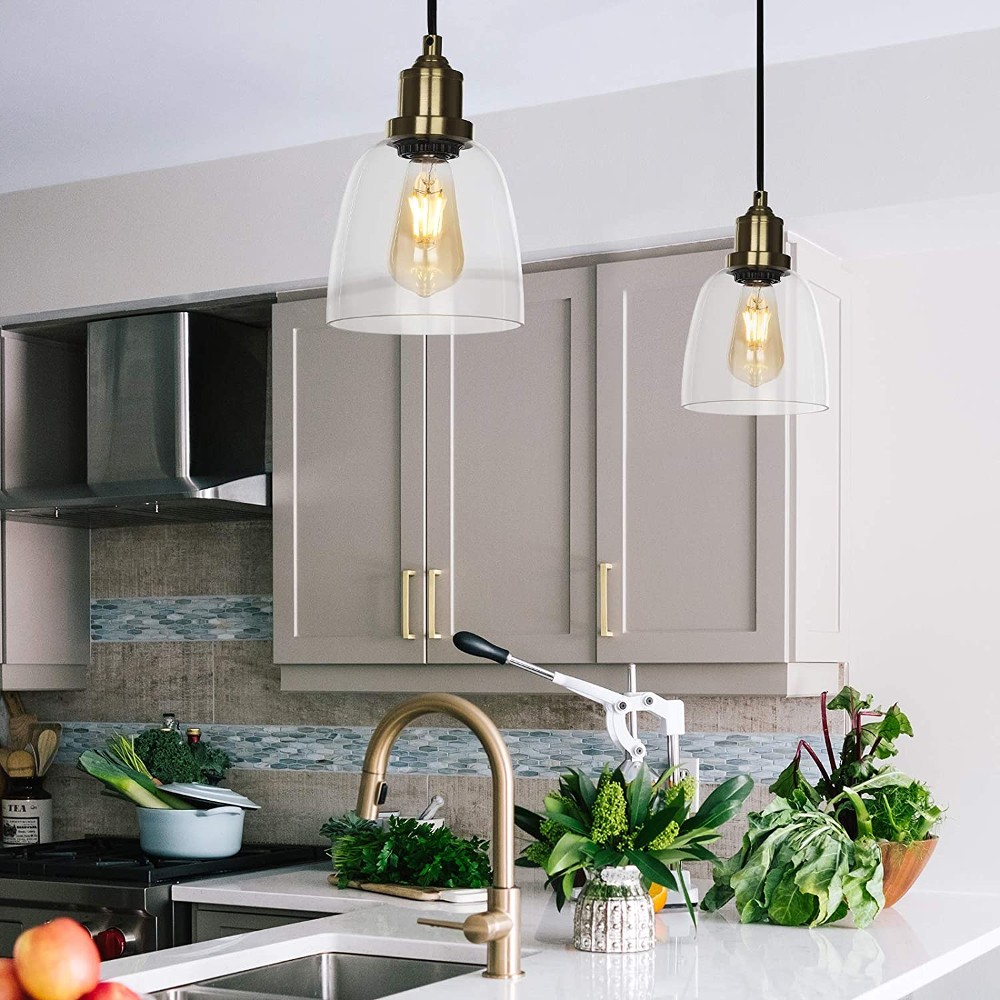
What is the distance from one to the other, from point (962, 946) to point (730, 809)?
0.52 m

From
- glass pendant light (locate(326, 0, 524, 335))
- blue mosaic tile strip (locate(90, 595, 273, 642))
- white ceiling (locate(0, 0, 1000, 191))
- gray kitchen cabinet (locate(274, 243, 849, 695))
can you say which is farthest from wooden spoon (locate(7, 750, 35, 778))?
glass pendant light (locate(326, 0, 524, 335))

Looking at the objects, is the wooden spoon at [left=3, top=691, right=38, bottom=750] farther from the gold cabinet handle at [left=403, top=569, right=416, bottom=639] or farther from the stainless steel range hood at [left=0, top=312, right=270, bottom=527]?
the gold cabinet handle at [left=403, top=569, right=416, bottom=639]

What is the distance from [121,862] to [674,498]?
5.11 ft

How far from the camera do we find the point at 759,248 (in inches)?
79.2

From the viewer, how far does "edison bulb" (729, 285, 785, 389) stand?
205cm

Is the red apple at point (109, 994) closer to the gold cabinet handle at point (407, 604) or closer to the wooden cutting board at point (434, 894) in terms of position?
the wooden cutting board at point (434, 894)

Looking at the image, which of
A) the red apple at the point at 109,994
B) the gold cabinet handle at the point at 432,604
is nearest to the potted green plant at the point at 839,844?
the gold cabinet handle at the point at 432,604

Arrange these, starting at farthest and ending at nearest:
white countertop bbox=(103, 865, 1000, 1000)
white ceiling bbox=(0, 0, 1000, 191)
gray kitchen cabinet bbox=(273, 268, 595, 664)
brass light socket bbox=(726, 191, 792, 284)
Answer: gray kitchen cabinet bbox=(273, 268, 595, 664) → white ceiling bbox=(0, 0, 1000, 191) → white countertop bbox=(103, 865, 1000, 1000) → brass light socket bbox=(726, 191, 792, 284)

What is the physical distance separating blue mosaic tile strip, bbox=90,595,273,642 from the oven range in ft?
2.12

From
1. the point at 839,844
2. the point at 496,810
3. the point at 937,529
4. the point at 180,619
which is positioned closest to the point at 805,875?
the point at 839,844

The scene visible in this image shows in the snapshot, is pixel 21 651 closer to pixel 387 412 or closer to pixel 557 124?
pixel 387 412

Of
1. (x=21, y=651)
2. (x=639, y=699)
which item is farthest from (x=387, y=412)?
(x=21, y=651)

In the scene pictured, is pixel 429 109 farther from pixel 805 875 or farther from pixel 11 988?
pixel 805 875

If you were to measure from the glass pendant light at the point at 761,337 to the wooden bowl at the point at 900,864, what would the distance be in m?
1.07
